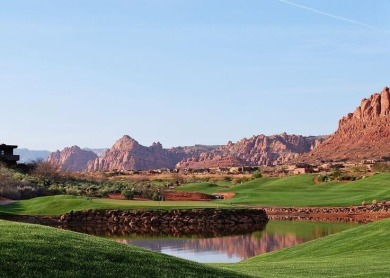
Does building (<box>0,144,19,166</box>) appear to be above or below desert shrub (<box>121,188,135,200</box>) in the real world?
above

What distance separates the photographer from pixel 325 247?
25.0 m

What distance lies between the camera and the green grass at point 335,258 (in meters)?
17.0

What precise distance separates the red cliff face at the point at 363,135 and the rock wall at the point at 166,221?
105m

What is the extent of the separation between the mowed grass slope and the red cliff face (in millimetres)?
71938

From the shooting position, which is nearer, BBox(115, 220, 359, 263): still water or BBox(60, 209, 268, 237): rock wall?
BBox(115, 220, 359, 263): still water

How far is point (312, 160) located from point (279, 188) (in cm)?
9651

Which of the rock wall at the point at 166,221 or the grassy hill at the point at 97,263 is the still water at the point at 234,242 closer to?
the rock wall at the point at 166,221

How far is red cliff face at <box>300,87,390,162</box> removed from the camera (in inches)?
5974

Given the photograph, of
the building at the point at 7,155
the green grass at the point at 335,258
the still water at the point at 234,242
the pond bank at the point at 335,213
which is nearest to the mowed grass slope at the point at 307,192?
the pond bank at the point at 335,213

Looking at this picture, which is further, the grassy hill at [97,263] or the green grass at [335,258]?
the green grass at [335,258]

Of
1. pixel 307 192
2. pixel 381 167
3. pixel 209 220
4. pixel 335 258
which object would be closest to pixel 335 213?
pixel 209 220

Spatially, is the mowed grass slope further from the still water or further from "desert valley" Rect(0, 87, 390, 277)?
the still water

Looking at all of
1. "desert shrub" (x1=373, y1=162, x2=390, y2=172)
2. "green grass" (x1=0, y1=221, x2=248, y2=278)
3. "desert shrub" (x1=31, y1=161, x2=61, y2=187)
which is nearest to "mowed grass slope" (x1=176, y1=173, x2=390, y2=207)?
"desert shrub" (x1=31, y1=161, x2=61, y2=187)

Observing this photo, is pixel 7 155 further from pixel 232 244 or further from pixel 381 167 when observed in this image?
pixel 232 244
